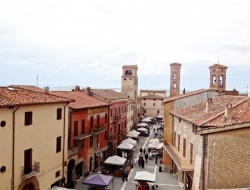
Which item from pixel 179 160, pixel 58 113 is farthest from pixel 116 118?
pixel 179 160

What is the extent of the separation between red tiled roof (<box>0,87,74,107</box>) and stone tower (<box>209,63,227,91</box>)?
71.7 ft

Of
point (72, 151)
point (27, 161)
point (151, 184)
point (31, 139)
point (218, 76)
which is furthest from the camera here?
point (218, 76)

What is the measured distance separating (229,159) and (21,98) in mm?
14080

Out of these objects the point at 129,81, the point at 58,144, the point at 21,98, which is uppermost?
the point at 129,81

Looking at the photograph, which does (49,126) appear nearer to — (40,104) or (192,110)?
(40,104)

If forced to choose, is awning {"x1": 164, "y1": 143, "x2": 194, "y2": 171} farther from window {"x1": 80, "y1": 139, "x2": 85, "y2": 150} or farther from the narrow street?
window {"x1": 80, "y1": 139, "x2": 85, "y2": 150}

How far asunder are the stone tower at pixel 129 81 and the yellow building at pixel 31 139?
3980 cm

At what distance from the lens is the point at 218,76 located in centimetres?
3678

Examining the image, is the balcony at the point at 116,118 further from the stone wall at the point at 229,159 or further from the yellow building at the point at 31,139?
the stone wall at the point at 229,159

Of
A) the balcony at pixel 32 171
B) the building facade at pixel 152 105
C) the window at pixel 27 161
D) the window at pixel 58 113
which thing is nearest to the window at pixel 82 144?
the window at pixel 58 113

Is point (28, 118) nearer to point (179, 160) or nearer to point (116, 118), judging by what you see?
point (179, 160)

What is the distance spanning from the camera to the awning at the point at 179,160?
20822 mm

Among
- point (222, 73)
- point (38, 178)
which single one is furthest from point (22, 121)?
point (222, 73)

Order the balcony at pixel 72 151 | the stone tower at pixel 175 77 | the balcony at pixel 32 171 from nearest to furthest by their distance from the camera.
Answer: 1. the balcony at pixel 32 171
2. the balcony at pixel 72 151
3. the stone tower at pixel 175 77
